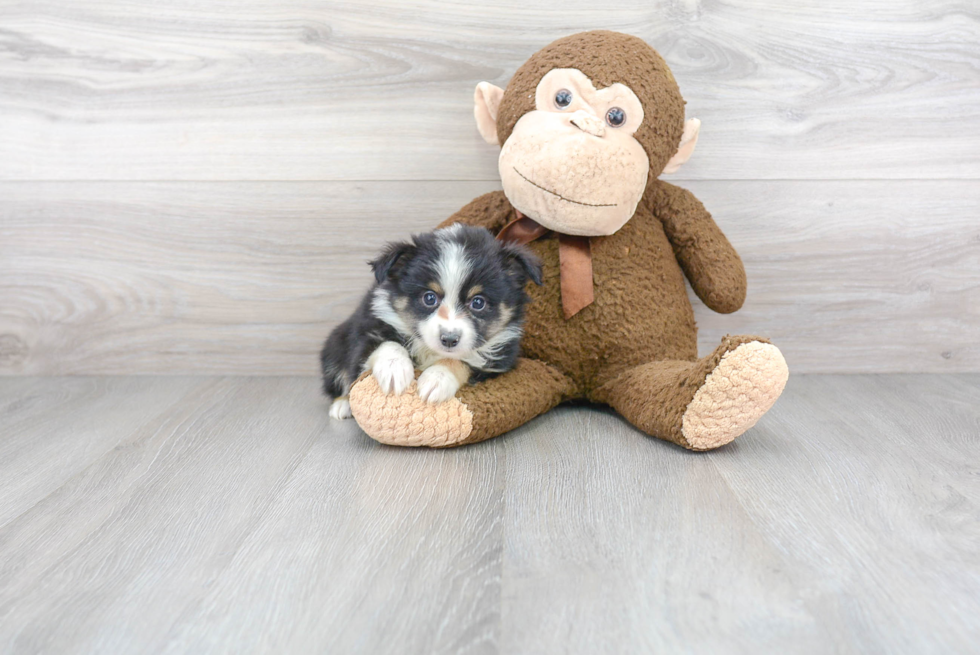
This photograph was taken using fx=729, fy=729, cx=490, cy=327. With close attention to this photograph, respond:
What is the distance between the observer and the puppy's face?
1469 millimetres

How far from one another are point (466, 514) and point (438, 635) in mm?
335

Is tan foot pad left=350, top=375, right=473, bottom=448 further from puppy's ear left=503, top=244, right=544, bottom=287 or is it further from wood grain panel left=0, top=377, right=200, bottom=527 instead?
wood grain panel left=0, top=377, right=200, bottom=527

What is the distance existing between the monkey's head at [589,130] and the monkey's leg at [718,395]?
0.40 m

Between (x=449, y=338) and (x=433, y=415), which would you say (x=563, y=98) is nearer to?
(x=449, y=338)

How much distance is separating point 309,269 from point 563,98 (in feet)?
2.93

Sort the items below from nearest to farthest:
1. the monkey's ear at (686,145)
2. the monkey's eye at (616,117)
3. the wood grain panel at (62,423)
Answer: the wood grain panel at (62,423) < the monkey's eye at (616,117) < the monkey's ear at (686,145)

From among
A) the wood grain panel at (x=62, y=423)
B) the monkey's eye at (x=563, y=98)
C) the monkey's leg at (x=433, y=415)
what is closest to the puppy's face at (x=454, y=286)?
the monkey's leg at (x=433, y=415)

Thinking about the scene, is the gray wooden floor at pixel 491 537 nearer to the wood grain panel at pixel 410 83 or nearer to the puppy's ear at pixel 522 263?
the puppy's ear at pixel 522 263

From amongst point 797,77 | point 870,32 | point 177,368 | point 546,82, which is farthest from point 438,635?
point 870,32

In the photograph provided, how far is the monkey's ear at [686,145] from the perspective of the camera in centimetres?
174

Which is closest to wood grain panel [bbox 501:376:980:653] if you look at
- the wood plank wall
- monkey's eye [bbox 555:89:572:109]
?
the wood plank wall

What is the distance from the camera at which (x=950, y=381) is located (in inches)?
80.6

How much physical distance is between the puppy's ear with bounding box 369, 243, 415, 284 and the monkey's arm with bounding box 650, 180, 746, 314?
672 millimetres

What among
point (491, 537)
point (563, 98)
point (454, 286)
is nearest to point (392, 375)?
point (454, 286)
